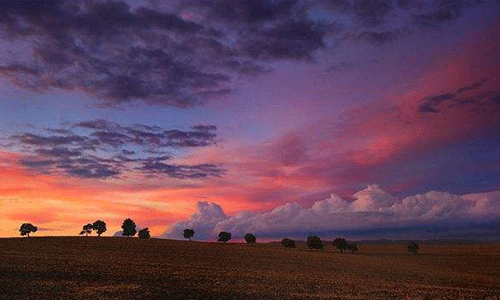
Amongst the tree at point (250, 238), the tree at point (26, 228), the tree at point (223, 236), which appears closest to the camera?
the tree at point (26, 228)

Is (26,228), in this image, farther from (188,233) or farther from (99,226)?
(188,233)

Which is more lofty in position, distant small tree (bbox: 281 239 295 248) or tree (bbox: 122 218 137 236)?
tree (bbox: 122 218 137 236)

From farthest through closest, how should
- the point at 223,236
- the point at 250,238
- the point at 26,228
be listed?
the point at 250,238
the point at 223,236
the point at 26,228

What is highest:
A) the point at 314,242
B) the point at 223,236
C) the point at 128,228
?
the point at 128,228

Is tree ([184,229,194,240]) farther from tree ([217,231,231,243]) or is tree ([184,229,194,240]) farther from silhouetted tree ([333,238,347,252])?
silhouetted tree ([333,238,347,252])

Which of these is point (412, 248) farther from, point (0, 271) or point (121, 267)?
point (0, 271)

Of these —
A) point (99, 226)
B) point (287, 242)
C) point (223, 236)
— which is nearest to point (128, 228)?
point (99, 226)

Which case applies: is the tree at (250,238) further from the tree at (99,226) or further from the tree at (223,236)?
the tree at (99,226)

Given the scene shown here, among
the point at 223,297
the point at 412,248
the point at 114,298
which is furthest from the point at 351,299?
the point at 412,248

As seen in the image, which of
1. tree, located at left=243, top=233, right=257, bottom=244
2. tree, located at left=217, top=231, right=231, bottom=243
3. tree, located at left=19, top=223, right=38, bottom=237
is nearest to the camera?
tree, located at left=19, top=223, right=38, bottom=237

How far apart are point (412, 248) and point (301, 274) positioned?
104197 millimetres

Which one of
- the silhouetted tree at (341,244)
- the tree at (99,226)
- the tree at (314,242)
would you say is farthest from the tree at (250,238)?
the tree at (99,226)

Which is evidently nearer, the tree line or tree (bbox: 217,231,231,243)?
the tree line

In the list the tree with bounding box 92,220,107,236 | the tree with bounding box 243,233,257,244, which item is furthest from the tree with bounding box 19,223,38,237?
the tree with bounding box 243,233,257,244
